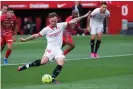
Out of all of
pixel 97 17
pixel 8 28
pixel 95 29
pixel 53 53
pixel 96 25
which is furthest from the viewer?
pixel 95 29

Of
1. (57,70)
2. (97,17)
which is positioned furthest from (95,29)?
(57,70)

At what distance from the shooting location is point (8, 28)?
1844cm

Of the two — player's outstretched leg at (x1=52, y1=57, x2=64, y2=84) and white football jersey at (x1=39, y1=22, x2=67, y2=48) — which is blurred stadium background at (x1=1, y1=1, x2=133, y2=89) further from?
white football jersey at (x1=39, y1=22, x2=67, y2=48)

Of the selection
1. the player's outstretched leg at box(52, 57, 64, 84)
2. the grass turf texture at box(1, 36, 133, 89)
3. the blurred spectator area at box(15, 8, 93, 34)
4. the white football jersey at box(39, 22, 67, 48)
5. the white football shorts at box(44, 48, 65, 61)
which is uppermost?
the white football jersey at box(39, 22, 67, 48)

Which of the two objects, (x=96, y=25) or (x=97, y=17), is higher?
(x=97, y=17)

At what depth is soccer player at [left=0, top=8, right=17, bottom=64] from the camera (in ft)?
59.7

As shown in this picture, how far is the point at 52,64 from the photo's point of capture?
17484 millimetres

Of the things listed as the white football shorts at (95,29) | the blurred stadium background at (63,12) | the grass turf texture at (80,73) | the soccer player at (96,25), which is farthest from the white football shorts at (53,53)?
the blurred stadium background at (63,12)

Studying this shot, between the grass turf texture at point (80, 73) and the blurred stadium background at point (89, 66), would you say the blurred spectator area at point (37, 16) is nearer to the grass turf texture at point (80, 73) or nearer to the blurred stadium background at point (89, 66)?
the blurred stadium background at point (89, 66)

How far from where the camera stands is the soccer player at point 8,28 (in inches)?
716

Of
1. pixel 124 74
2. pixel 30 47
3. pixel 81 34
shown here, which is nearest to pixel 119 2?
pixel 81 34

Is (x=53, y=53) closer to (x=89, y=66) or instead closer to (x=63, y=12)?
(x=89, y=66)

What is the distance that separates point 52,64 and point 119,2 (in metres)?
18.4

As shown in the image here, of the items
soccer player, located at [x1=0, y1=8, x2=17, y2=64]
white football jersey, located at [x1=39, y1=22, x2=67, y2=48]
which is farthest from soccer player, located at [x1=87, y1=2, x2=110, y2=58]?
white football jersey, located at [x1=39, y1=22, x2=67, y2=48]
